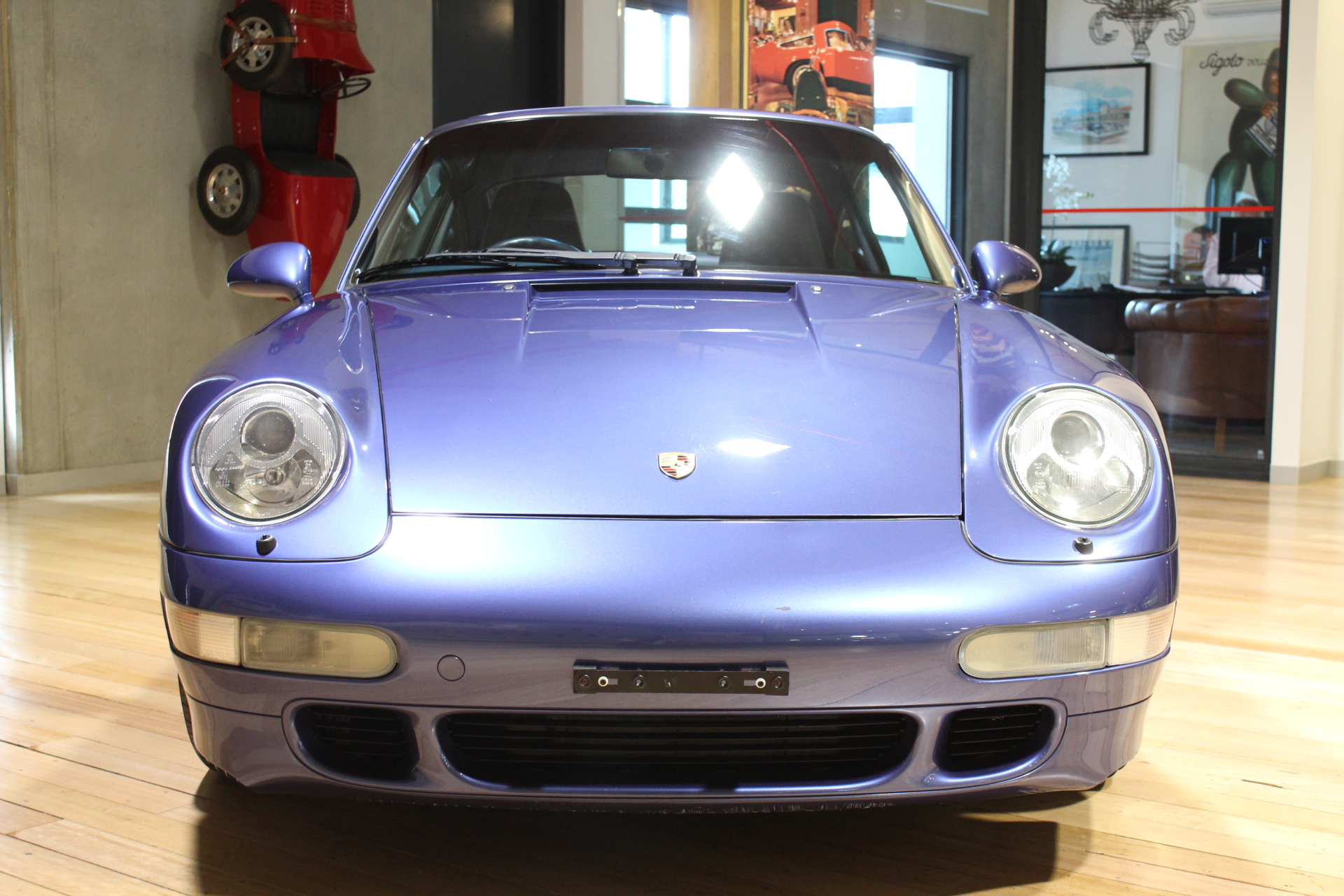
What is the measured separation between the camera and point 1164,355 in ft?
20.4

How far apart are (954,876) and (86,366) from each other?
4.92m

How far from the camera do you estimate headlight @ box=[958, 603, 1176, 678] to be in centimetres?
121

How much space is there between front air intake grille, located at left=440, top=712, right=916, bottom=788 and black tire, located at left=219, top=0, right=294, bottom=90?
4.90m

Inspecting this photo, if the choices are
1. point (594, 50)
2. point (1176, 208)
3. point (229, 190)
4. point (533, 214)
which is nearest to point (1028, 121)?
point (1176, 208)

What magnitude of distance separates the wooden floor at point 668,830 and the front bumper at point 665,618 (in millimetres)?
262

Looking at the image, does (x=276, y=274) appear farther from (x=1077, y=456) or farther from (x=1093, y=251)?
(x=1093, y=251)

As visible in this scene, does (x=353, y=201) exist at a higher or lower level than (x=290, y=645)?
higher

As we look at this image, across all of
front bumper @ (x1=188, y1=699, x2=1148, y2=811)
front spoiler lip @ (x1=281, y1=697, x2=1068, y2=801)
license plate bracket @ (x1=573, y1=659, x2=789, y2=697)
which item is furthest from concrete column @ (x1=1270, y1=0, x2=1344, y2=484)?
license plate bracket @ (x1=573, y1=659, x2=789, y2=697)

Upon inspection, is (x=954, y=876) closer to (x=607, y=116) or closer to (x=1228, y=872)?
(x=1228, y=872)

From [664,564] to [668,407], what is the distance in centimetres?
24

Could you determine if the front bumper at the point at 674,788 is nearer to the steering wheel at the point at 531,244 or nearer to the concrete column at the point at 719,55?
the steering wheel at the point at 531,244

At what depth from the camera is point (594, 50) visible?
710 centimetres

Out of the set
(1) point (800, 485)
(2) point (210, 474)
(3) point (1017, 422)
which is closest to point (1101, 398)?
(3) point (1017, 422)

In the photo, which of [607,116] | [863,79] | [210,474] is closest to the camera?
[210,474]
